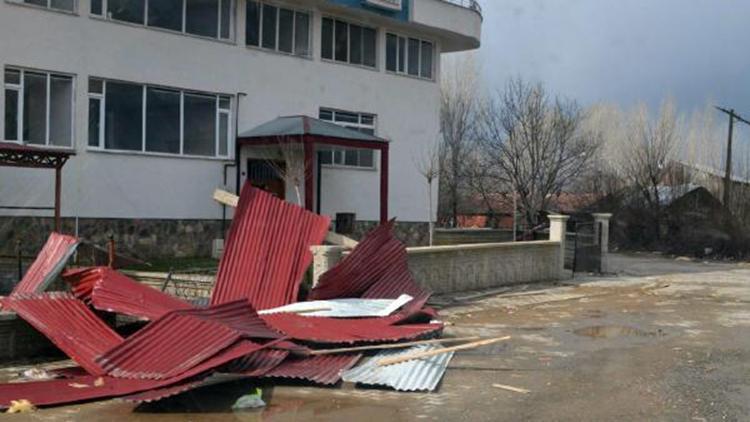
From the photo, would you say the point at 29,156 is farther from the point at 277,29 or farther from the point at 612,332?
the point at 612,332

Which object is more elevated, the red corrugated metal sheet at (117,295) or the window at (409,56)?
the window at (409,56)

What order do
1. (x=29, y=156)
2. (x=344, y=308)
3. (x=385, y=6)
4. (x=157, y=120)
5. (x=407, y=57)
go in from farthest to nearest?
(x=407, y=57) → (x=385, y=6) → (x=157, y=120) → (x=29, y=156) → (x=344, y=308)

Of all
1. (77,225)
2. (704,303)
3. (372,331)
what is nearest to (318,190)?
(77,225)

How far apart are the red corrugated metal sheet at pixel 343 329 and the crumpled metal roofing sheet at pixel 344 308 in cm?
22

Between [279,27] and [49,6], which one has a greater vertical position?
[279,27]

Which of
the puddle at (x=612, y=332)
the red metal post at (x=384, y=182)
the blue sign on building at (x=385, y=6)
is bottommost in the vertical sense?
the puddle at (x=612, y=332)

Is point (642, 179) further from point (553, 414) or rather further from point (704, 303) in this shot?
point (553, 414)

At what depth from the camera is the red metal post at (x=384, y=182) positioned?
23.8 m

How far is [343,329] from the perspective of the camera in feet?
33.6

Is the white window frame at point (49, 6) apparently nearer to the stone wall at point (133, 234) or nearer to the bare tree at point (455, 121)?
the stone wall at point (133, 234)

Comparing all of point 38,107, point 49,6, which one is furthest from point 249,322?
point 49,6

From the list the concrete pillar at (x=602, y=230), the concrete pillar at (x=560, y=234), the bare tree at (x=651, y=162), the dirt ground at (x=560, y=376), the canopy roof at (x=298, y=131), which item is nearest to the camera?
the dirt ground at (x=560, y=376)

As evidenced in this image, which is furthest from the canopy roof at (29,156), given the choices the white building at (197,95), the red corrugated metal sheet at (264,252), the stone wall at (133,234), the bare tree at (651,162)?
the bare tree at (651,162)

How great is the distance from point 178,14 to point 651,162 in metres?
29.4
